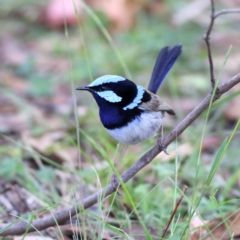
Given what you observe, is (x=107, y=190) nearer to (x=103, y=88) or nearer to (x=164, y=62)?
(x=103, y=88)

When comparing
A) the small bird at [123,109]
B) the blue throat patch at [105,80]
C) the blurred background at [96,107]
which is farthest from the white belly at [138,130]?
the blue throat patch at [105,80]

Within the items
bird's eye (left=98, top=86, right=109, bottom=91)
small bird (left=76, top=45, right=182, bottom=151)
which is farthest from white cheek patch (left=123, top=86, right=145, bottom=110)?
bird's eye (left=98, top=86, right=109, bottom=91)

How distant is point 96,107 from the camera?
4969 millimetres

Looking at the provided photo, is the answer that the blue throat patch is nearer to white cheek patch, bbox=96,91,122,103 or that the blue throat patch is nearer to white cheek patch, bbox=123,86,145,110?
white cheek patch, bbox=96,91,122,103

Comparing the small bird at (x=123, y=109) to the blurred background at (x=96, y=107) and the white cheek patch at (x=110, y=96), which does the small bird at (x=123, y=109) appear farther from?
the blurred background at (x=96, y=107)

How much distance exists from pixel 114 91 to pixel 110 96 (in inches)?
1.5

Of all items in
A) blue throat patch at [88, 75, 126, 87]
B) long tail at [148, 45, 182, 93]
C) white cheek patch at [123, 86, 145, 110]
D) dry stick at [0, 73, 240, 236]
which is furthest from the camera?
long tail at [148, 45, 182, 93]

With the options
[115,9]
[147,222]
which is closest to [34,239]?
[147,222]

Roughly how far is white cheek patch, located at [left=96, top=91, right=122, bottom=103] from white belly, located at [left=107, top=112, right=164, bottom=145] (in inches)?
5.6

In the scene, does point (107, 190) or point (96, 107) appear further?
point (96, 107)

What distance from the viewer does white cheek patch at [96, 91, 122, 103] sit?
9.13 ft

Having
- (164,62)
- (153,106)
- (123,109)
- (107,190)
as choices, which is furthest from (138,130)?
(164,62)

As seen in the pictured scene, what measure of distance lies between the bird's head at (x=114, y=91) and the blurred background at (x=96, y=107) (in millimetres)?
144

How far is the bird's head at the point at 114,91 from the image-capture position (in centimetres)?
275
